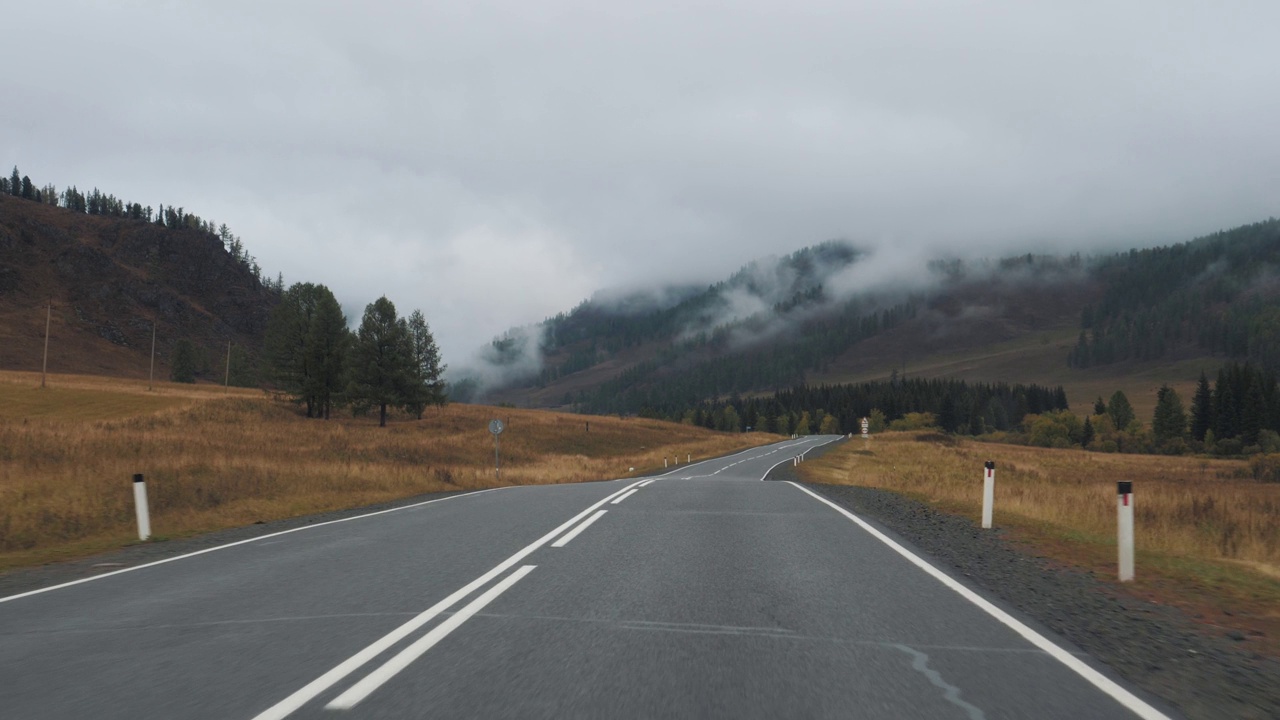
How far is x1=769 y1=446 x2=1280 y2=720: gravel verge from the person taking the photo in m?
4.58

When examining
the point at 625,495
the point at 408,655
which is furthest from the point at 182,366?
the point at 408,655

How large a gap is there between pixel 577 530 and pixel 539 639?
19.8 feet

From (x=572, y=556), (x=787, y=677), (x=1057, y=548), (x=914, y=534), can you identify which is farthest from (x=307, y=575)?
(x=1057, y=548)

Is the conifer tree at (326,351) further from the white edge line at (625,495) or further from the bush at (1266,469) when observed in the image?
the bush at (1266,469)

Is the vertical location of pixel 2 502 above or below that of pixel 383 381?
below

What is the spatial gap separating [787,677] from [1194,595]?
18.3 ft

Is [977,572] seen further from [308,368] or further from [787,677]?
[308,368]

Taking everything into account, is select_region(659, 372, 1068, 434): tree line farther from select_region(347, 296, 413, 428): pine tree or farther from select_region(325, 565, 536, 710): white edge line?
select_region(325, 565, 536, 710): white edge line

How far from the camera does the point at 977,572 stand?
8.61 metres

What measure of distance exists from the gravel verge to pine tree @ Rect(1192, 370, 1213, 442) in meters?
116

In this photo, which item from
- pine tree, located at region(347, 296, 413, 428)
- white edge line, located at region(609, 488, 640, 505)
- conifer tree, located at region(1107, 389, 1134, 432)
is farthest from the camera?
conifer tree, located at region(1107, 389, 1134, 432)

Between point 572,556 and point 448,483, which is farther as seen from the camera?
point 448,483


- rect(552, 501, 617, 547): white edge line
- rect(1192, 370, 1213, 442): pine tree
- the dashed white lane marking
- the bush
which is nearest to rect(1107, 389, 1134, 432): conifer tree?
rect(1192, 370, 1213, 442): pine tree

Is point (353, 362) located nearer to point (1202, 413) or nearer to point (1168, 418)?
point (1202, 413)
